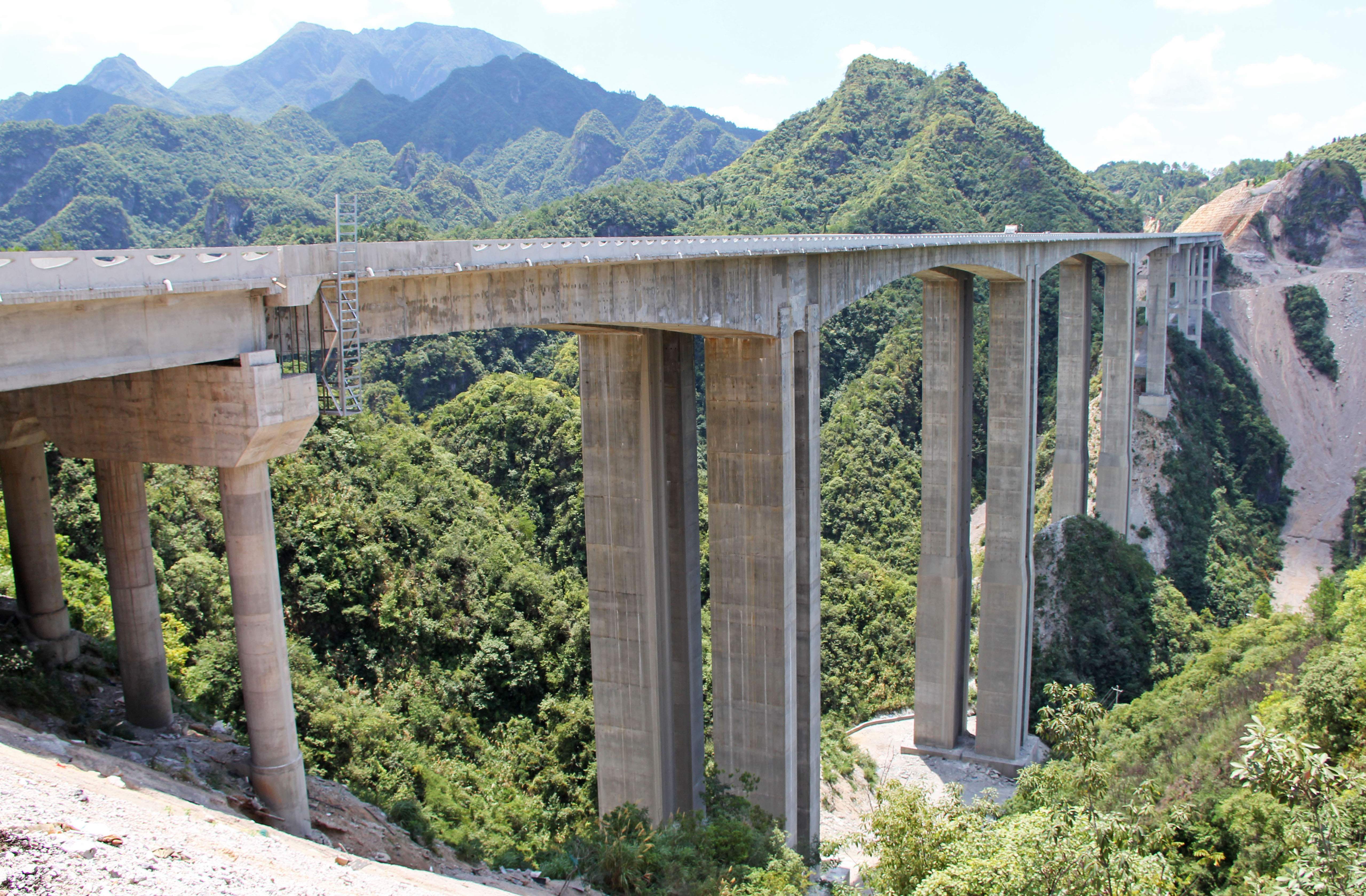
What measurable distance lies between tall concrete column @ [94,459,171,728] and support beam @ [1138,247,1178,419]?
61.0 meters

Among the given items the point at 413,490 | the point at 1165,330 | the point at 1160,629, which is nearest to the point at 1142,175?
the point at 1165,330

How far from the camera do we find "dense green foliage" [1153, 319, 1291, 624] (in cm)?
5597

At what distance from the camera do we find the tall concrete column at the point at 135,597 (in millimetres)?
14727

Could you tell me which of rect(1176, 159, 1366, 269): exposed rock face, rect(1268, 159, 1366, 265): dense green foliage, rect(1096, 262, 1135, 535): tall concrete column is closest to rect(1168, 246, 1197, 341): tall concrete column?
rect(1176, 159, 1366, 269): exposed rock face

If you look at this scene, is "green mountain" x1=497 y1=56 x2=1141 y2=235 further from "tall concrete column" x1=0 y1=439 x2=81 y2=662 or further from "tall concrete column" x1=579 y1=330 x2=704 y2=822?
"tall concrete column" x1=0 y1=439 x2=81 y2=662

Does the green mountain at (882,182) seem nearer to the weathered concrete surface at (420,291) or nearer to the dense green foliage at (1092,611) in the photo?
the dense green foliage at (1092,611)

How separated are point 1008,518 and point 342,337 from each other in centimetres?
2809

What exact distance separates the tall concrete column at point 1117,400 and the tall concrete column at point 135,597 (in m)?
49.7

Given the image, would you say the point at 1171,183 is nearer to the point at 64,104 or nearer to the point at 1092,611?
the point at 1092,611

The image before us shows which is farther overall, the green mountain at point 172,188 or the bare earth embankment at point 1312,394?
the green mountain at point 172,188

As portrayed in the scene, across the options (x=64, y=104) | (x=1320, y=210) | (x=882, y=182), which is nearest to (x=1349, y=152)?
(x=1320, y=210)

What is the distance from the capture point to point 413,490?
3225 cm

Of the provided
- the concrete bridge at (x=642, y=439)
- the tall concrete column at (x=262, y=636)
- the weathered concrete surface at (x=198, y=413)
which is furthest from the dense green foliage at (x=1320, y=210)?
Answer: the tall concrete column at (x=262, y=636)

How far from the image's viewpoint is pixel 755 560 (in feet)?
69.2
